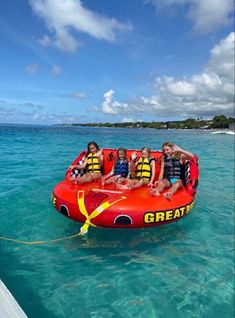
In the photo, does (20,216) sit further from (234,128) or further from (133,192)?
(234,128)

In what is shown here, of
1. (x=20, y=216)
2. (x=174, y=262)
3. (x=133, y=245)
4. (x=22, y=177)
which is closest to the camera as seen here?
(x=174, y=262)

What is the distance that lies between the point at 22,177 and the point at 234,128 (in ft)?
241

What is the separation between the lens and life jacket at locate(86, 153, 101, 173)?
6.29m

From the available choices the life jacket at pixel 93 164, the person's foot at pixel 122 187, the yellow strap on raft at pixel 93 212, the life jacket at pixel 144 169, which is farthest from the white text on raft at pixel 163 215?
the life jacket at pixel 93 164

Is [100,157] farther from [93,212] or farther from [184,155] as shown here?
[93,212]

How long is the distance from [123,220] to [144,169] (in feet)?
5.77

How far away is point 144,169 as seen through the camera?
5961 millimetres

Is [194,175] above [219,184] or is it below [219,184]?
above

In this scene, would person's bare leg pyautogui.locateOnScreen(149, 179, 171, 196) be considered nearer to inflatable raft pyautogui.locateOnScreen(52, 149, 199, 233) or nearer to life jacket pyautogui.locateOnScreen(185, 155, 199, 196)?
inflatable raft pyautogui.locateOnScreen(52, 149, 199, 233)

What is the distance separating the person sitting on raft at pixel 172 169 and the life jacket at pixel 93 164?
133cm

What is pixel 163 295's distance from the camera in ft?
11.5

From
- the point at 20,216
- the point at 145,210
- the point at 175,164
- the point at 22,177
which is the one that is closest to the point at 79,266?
the point at 145,210

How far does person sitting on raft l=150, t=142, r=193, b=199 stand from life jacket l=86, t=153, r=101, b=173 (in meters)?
1.33

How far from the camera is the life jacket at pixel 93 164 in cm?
629
